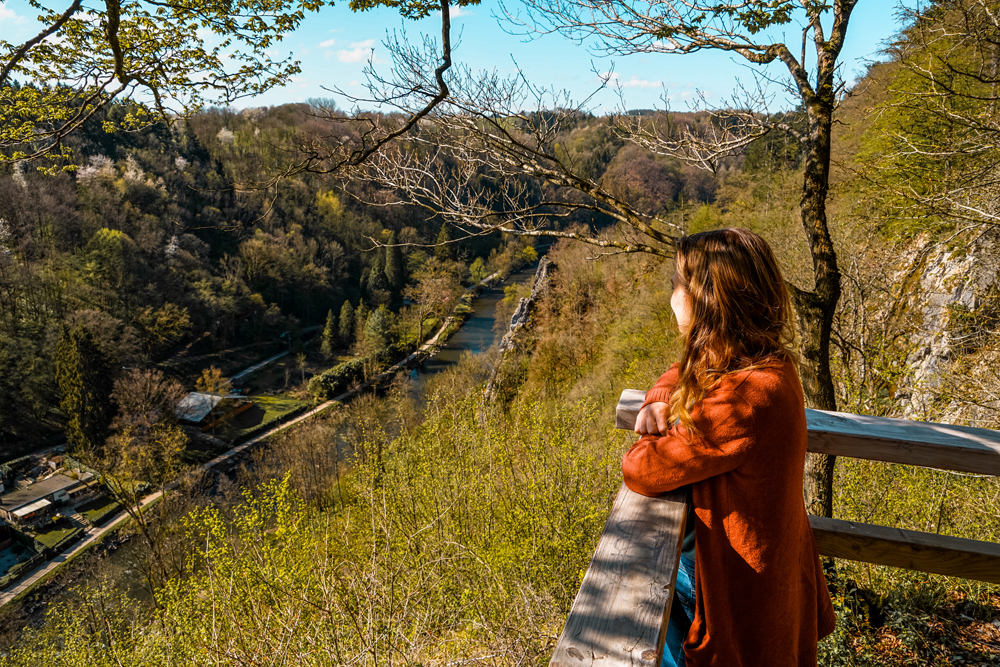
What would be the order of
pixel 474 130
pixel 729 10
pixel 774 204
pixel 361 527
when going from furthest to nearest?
1. pixel 774 204
2. pixel 361 527
3. pixel 474 130
4. pixel 729 10

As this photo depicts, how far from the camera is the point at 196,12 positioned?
2.93m

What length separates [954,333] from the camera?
634 centimetres

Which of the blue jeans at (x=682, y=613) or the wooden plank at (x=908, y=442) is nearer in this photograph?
the blue jeans at (x=682, y=613)

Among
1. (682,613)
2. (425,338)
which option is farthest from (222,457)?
(682,613)

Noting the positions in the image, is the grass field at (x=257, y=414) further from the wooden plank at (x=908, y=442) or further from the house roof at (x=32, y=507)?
the wooden plank at (x=908, y=442)

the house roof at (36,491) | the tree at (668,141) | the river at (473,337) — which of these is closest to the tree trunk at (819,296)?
the tree at (668,141)

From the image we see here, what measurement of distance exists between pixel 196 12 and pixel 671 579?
3594 millimetres

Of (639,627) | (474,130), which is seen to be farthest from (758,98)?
(639,627)

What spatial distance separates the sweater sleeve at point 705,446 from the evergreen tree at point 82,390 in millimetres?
28336

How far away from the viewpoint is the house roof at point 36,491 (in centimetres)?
1928

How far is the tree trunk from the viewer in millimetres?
3158

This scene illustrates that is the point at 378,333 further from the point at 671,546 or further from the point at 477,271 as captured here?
the point at 671,546

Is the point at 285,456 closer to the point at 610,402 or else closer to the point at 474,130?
the point at 610,402

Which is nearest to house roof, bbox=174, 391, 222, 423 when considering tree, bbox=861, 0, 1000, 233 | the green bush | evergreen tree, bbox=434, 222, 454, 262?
the green bush
